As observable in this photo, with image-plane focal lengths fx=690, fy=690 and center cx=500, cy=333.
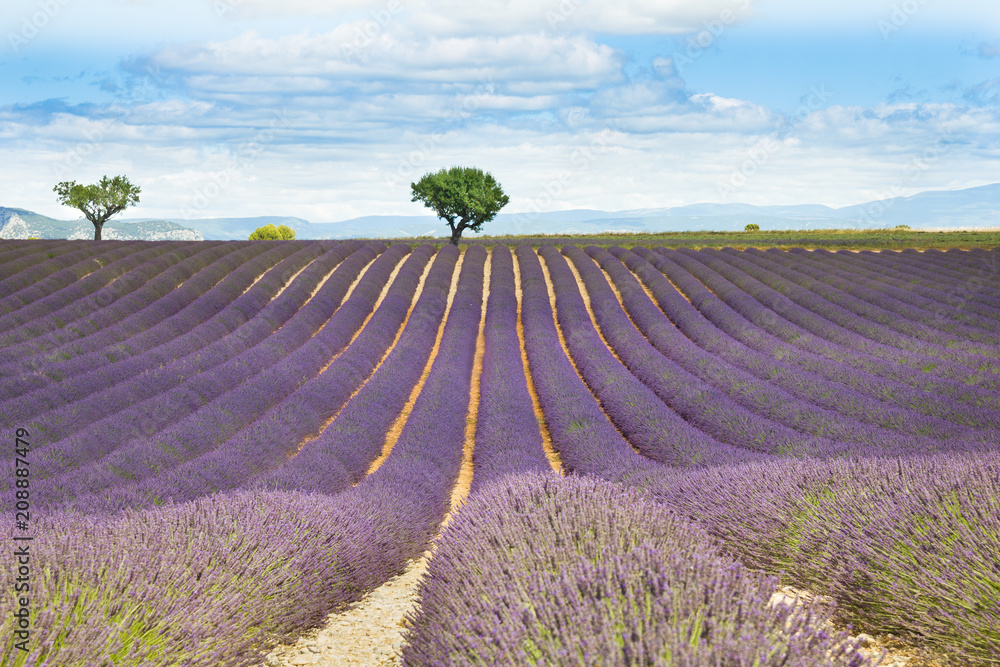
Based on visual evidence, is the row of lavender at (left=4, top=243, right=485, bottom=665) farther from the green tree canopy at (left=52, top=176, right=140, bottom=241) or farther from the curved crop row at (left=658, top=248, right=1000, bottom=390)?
the green tree canopy at (left=52, top=176, right=140, bottom=241)

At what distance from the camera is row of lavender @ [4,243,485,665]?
2668 mm

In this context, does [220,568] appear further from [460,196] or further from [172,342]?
[460,196]

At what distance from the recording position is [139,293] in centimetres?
1758

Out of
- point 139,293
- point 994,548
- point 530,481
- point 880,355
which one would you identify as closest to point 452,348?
point 880,355

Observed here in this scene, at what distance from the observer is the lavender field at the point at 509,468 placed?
A: 2559 millimetres

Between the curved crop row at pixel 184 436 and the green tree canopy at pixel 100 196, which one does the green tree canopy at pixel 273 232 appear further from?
the curved crop row at pixel 184 436

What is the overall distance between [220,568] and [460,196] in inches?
1410

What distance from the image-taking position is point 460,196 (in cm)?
3809

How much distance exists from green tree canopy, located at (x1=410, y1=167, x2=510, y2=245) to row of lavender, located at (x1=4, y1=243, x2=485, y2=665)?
33302 mm

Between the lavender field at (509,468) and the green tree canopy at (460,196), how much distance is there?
1923 cm

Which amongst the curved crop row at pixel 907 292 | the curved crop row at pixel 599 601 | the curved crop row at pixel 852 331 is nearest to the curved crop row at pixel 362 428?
the curved crop row at pixel 599 601

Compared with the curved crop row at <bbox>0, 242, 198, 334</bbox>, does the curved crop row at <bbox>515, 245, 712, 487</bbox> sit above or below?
below

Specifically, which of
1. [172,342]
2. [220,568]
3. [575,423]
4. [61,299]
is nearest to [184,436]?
[575,423]

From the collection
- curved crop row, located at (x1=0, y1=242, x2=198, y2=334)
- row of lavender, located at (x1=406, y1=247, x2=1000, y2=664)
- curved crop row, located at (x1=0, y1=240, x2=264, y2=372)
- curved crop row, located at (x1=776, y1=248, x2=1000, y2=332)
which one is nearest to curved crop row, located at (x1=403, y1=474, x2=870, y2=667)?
row of lavender, located at (x1=406, y1=247, x2=1000, y2=664)
